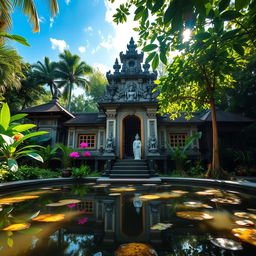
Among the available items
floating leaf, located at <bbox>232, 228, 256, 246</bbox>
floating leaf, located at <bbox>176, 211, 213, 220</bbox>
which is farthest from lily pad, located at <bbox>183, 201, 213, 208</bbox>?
floating leaf, located at <bbox>232, 228, 256, 246</bbox>

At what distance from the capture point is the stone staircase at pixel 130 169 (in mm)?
7244

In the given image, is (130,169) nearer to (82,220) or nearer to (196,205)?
(196,205)

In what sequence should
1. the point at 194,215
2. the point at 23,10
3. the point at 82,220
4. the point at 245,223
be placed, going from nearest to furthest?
the point at 245,223 < the point at 82,220 < the point at 194,215 < the point at 23,10

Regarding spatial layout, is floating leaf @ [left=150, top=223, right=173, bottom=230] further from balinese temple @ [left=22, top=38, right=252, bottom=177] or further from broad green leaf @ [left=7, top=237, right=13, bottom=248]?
balinese temple @ [left=22, top=38, right=252, bottom=177]

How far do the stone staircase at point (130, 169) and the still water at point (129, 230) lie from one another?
14.4ft

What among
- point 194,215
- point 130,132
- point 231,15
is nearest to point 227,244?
point 194,215

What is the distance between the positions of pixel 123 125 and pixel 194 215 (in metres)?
8.83

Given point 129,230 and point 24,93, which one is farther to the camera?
point 24,93

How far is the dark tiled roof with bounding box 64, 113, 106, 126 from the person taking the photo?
11.1 metres

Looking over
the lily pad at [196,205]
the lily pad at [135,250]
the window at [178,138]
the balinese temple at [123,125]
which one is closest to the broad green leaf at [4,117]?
the lily pad at [135,250]

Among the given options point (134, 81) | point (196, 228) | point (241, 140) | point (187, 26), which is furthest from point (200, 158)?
point (187, 26)

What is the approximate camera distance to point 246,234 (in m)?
1.70

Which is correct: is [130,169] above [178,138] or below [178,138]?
below

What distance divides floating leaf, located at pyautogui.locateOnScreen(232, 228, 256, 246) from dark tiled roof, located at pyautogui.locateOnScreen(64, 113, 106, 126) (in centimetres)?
996
